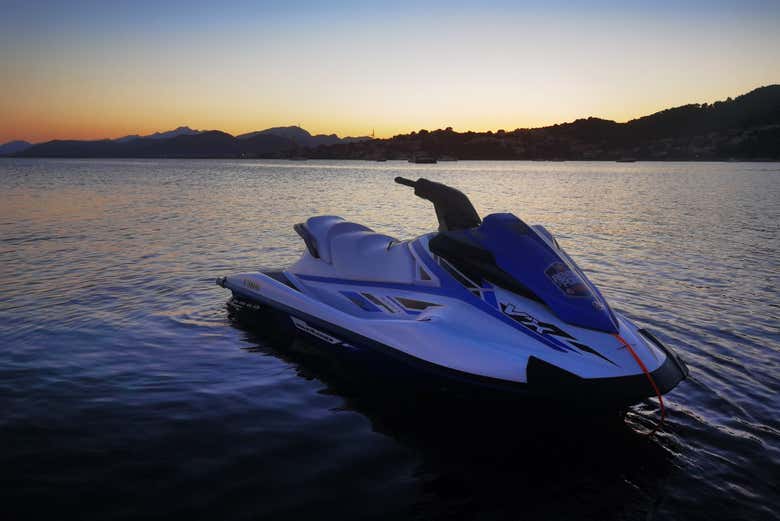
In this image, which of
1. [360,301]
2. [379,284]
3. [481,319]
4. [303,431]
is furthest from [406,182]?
[303,431]

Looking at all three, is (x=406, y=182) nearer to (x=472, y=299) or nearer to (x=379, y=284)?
(x=379, y=284)

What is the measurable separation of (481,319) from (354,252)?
6.90 ft

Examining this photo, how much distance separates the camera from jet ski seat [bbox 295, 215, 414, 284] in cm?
544

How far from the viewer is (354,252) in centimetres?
602

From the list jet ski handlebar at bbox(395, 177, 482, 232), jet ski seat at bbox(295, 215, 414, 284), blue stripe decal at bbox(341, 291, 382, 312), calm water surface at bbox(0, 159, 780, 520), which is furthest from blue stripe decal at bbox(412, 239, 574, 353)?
blue stripe decal at bbox(341, 291, 382, 312)

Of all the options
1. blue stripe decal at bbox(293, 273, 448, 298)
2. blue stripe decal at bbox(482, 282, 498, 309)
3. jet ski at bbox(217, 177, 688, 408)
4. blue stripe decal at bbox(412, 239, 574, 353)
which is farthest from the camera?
blue stripe decal at bbox(293, 273, 448, 298)

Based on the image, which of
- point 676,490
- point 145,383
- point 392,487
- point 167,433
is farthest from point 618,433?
point 145,383

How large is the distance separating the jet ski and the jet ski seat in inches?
0.7

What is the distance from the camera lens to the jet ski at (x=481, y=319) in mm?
3775

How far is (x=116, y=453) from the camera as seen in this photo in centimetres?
391

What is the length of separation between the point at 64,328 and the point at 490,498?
19.2 ft

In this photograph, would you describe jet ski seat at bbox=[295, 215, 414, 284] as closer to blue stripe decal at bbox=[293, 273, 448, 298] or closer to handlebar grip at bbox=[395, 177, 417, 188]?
blue stripe decal at bbox=[293, 273, 448, 298]

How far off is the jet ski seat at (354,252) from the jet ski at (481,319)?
0.06 feet

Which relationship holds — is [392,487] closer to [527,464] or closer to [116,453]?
[527,464]
